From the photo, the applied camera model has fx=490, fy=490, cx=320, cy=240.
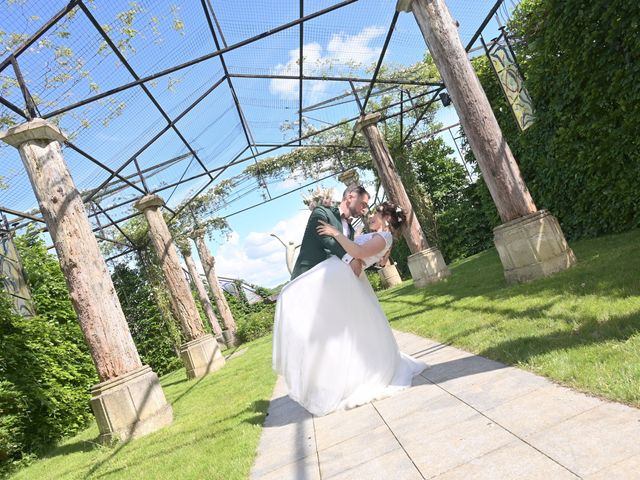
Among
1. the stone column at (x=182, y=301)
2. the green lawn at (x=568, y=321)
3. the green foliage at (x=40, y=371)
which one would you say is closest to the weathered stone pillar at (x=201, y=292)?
the stone column at (x=182, y=301)

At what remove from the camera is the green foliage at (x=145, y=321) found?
15.3 meters

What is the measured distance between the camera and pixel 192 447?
4.23 m

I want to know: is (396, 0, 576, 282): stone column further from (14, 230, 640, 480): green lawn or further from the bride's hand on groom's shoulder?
the bride's hand on groom's shoulder

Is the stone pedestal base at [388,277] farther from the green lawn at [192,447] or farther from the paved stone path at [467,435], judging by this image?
the paved stone path at [467,435]

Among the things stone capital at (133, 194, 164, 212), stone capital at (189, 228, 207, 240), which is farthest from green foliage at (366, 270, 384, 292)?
stone capital at (133, 194, 164, 212)

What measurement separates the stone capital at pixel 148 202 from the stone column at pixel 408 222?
4932 mm

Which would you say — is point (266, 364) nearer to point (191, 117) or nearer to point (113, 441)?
point (113, 441)

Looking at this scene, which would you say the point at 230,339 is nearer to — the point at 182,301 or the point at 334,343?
the point at 182,301

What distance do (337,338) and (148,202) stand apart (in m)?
8.19

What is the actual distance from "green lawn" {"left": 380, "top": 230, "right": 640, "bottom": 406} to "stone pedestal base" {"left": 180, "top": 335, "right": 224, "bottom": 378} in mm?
5050

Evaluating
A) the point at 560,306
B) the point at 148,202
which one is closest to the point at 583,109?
the point at 560,306

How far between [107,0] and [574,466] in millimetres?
6814

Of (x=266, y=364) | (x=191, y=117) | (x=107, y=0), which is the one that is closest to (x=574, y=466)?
(x=107, y=0)

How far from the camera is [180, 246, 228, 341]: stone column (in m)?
16.4
